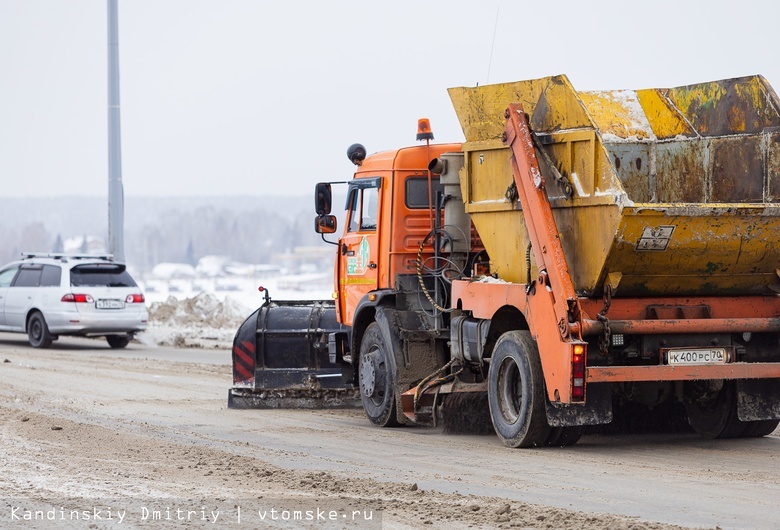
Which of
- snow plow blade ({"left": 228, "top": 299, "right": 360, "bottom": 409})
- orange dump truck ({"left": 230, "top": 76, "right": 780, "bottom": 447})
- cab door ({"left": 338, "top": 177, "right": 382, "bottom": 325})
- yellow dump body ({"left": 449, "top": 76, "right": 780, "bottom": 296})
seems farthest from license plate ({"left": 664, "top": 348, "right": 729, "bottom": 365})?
snow plow blade ({"left": 228, "top": 299, "right": 360, "bottom": 409})

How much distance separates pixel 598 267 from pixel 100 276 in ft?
49.3

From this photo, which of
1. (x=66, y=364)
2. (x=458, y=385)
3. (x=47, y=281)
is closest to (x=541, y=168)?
(x=458, y=385)

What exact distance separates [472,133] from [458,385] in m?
2.31

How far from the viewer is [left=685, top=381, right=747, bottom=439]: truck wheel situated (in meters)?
10.9

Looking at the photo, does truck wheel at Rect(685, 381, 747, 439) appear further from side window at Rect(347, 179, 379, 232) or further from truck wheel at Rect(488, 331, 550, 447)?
side window at Rect(347, 179, 379, 232)

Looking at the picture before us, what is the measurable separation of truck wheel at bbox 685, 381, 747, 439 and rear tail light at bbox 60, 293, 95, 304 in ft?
45.8

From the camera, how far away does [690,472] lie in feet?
30.0

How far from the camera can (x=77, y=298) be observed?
74.7ft

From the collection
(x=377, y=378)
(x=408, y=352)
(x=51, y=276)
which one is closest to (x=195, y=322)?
(x=51, y=276)

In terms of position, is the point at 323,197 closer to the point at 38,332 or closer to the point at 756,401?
the point at 756,401

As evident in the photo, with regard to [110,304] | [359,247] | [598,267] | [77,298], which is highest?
[359,247]

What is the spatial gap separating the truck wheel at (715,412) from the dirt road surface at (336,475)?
16cm

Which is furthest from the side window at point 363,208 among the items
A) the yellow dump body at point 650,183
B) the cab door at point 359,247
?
the yellow dump body at point 650,183

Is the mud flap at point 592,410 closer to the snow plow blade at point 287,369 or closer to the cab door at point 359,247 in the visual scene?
the cab door at point 359,247
